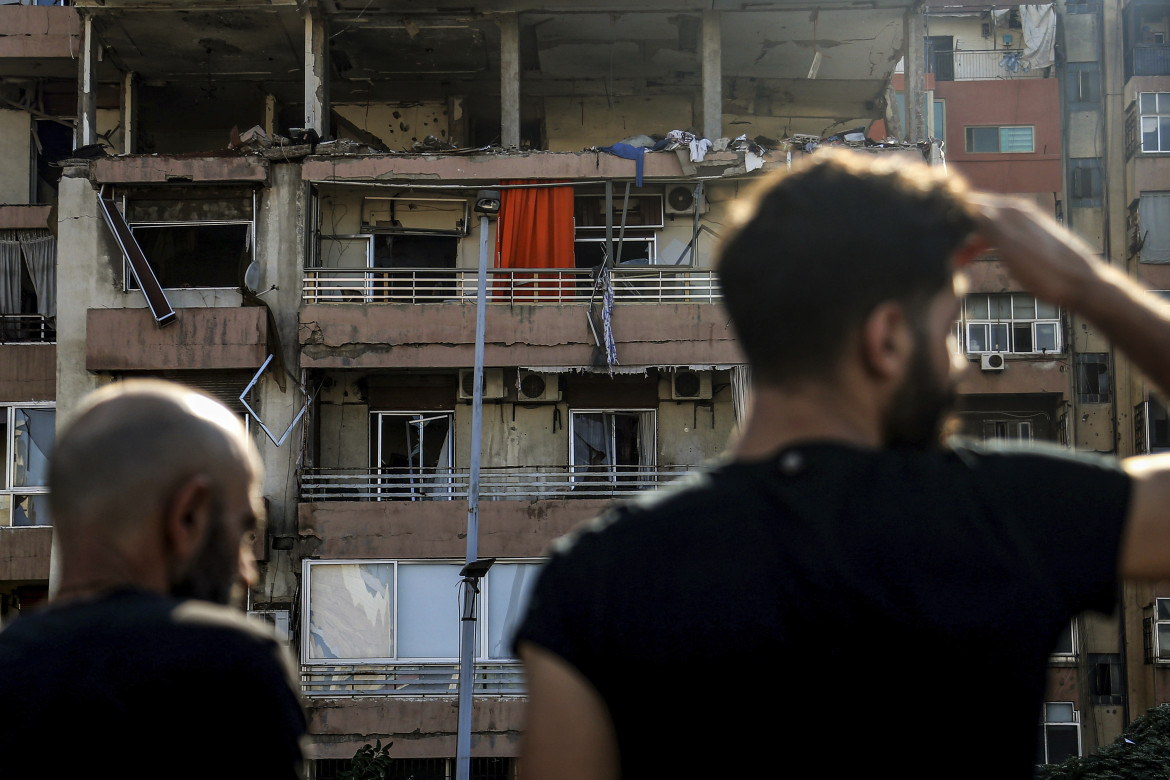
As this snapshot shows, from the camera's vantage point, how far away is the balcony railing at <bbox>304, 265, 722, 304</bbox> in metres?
19.7

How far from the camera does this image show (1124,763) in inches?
488

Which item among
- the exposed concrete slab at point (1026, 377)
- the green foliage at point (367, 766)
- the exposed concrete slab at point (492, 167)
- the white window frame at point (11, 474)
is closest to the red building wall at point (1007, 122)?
the exposed concrete slab at point (1026, 377)

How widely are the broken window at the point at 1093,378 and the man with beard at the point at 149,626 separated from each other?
26.6 meters

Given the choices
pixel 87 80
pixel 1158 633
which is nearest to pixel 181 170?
pixel 87 80

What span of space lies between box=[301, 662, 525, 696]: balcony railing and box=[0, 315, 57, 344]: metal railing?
8.30m

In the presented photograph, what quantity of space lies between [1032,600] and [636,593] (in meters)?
0.51

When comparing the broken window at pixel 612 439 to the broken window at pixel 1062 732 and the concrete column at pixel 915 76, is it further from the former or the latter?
the broken window at pixel 1062 732

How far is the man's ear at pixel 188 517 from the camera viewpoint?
Answer: 2.02 meters

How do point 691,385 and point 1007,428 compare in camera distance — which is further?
point 1007,428

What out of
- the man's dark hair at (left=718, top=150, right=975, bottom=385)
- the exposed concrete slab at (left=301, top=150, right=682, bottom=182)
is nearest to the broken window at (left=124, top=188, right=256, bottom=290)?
the exposed concrete slab at (left=301, top=150, right=682, bottom=182)

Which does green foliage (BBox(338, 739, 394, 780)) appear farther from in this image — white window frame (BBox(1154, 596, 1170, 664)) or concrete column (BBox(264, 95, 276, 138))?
white window frame (BBox(1154, 596, 1170, 664))

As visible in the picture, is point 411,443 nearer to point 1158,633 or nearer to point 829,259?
point 1158,633

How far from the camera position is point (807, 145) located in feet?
64.4

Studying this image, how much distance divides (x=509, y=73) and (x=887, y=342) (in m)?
19.7
